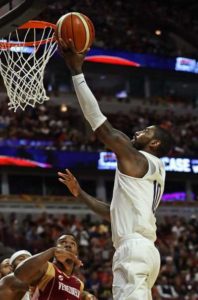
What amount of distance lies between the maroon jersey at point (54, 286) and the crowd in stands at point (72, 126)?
592 inches

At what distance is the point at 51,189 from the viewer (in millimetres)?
22234

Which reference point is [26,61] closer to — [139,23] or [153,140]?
[153,140]

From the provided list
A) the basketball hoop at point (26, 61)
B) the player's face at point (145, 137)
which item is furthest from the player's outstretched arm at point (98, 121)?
the basketball hoop at point (26, 61)

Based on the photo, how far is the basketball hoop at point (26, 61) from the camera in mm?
6660

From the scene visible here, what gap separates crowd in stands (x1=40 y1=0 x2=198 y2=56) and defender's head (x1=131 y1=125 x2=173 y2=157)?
19.7 m

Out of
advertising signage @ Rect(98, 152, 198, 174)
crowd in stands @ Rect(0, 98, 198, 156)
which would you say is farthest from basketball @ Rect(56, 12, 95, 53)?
advertising signage @ Rect(98, 152, 198, 174)

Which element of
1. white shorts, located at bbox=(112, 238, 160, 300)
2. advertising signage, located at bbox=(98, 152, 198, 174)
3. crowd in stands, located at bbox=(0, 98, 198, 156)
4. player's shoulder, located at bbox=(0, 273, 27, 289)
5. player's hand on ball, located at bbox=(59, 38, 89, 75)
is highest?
player's hand on ball, located at bbox=(59, 38, 89, 75)

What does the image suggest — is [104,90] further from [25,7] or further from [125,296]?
[125,296]

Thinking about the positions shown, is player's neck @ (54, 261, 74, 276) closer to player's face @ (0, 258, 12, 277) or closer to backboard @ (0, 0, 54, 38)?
player's face @ (0, 258, 12, 277)

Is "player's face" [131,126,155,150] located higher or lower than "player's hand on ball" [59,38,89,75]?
lower

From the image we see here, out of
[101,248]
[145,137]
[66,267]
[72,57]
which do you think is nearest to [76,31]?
[72,57]

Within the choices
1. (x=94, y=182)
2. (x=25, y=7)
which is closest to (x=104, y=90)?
(x=94, y=182)

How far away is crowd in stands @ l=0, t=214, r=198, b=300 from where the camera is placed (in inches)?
542

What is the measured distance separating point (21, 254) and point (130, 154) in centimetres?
191
